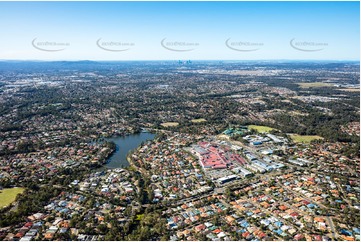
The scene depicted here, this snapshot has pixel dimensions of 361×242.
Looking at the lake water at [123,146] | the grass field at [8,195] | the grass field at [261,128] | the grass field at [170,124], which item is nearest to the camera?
the grass field at [8,195]

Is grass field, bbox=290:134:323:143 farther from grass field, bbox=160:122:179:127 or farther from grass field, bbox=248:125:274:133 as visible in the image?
grass field, bbox=160:122:179:127

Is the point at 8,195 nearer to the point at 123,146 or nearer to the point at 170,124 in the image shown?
the point at 123,146

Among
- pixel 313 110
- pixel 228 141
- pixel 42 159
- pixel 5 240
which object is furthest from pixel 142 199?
pixel 313 110

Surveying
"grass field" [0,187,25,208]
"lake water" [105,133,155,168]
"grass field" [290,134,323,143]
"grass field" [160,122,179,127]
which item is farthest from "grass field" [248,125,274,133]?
"grass field" [0,187,25,208]

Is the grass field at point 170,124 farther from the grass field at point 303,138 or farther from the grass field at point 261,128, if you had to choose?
the grass field at point 303,138

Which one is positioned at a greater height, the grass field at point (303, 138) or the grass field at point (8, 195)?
the grass field at point (8, 195)

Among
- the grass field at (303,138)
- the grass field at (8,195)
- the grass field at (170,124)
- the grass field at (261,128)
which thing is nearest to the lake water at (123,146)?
the grass field at (170,124)
